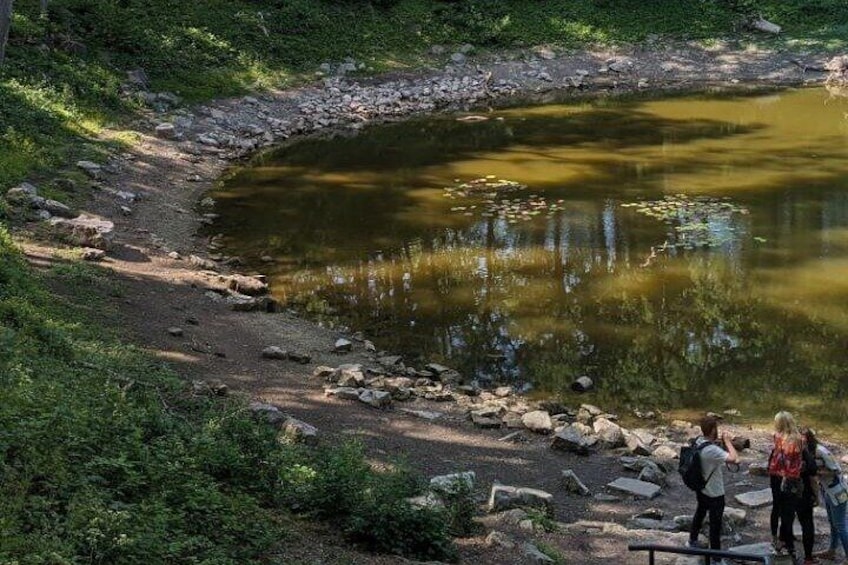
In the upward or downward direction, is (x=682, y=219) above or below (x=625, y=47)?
below

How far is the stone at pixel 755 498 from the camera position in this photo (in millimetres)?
11086

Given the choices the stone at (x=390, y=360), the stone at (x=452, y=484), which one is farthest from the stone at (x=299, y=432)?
the stone at (x=390, y=360)

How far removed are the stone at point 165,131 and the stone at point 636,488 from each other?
21338 millimetres

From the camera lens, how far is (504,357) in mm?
15883

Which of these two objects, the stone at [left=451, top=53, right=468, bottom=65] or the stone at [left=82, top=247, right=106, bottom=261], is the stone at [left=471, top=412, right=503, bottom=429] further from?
the stone at [left=451, top=53, right=468, bottom=65]

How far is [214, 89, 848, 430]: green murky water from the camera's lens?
50.4 ft

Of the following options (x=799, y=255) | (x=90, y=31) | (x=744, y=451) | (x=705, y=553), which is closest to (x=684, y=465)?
(x=705, y=553)

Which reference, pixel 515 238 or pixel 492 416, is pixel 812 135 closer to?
pixel 515 238

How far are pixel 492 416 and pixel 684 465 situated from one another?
167 inches

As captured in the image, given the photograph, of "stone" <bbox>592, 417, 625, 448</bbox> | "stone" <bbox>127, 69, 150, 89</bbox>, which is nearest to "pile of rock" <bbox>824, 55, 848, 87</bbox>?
"stone" <bbox>127, 69, 150, 89</bbox>

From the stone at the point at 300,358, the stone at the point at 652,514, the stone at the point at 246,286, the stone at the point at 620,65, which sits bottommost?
the stone at the point at 652,514

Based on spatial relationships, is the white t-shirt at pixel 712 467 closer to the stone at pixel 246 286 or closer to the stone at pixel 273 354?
the stone at pixel 273 354

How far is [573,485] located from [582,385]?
3275mm

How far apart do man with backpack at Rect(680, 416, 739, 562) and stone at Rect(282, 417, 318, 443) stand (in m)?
4.28
